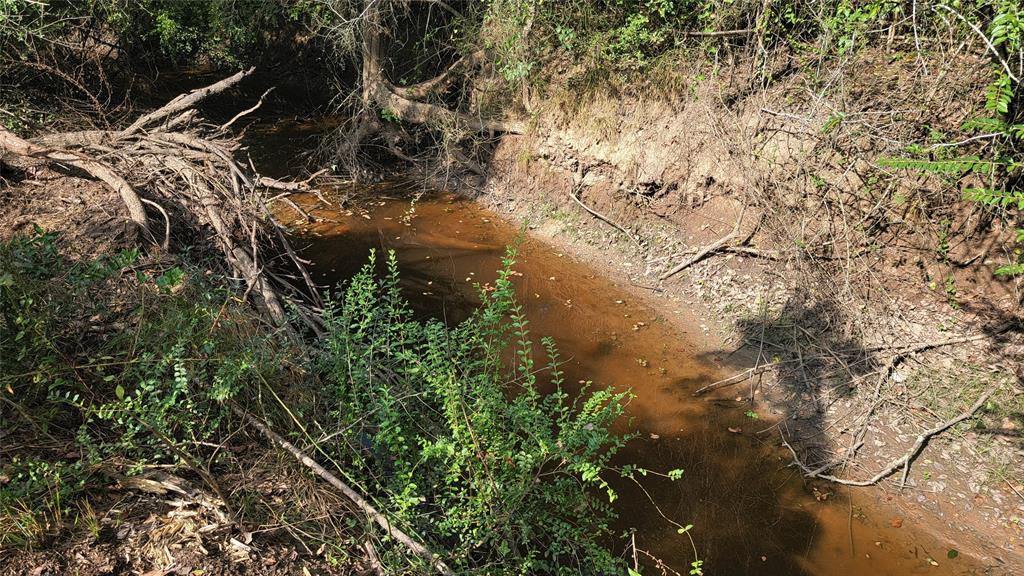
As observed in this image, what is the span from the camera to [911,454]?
4848mm

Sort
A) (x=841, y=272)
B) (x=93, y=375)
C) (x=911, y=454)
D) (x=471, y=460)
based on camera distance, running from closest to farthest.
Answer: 1. (x=93, y=375)
2. (x=471, y=460)
3. (x=911, y=454)
4. (x=841, y=272)

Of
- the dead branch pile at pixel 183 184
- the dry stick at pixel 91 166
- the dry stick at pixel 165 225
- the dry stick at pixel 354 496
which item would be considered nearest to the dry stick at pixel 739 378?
the dry stick at pixel 354 496

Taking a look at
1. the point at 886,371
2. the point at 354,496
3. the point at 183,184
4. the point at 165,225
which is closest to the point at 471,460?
the point at 354,496

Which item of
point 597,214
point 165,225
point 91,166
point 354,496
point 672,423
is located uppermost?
point 91,166

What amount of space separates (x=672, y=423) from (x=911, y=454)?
6.04 ft

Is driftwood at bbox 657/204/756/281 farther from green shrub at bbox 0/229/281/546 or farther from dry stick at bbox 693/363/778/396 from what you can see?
green shrub at bbox 0/229/281/546

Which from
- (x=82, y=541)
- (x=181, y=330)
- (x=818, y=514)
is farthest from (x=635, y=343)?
(x=82, y=541)

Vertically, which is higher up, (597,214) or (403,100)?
(403,100)

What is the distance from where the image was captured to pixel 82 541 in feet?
9.36

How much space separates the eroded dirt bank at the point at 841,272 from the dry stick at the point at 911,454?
0.15ft

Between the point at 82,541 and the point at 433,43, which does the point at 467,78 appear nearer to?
the point at 433,43

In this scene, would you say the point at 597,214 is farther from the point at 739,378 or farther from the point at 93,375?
the point at 93,375

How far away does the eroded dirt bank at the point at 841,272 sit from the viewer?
4.86m

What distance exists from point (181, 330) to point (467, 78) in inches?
291
